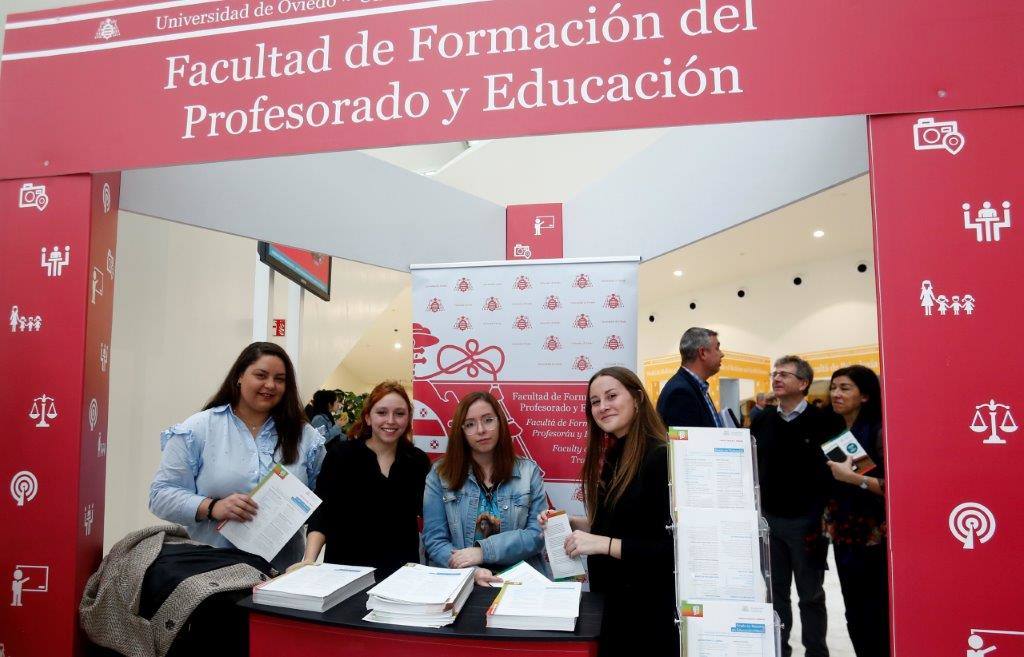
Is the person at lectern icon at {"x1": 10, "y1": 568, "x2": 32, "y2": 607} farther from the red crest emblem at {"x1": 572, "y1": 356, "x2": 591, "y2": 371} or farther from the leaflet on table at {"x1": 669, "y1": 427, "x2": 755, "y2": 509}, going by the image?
the red crest emblem at {"x1": 572, "y1": 356, "x2": 591, "y2": 371}

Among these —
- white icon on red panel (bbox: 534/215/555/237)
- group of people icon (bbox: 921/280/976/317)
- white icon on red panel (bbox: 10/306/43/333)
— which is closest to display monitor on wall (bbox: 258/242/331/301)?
white icon on red panel (bbox: 534/215/555/237)

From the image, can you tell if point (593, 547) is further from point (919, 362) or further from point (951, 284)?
point (951, 284)

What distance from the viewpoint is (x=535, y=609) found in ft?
4.89

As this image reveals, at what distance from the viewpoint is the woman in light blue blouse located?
7.39 feet

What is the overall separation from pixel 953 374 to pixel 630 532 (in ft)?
3.18

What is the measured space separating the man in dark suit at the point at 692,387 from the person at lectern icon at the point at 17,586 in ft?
8.60

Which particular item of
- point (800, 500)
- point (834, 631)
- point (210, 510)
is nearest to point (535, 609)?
point (210, 510)

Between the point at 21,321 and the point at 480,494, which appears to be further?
the point at 480,494

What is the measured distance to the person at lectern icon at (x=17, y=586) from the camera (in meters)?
2.12

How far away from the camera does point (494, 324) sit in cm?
325

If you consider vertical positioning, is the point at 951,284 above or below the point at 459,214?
below

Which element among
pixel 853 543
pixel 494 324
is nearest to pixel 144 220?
pixel 494 324

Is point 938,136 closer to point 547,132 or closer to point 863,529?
point 547,132

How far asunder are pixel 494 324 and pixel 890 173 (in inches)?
75.9
